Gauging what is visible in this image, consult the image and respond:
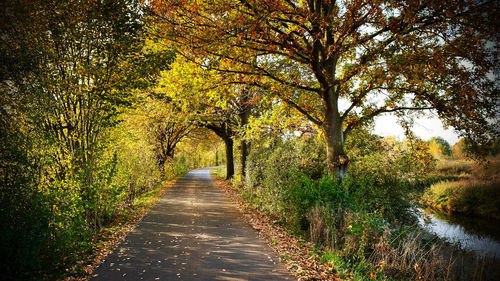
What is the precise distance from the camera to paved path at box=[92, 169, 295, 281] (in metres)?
5.25

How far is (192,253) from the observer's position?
635 cm

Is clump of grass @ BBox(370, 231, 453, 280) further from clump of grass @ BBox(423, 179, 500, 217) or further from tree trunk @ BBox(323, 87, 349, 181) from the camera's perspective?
clump of grass @ BBox(423, 179, 500, 217)

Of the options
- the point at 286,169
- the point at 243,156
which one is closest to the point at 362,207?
the point at 286,169

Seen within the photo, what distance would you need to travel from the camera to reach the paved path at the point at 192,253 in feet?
17.2

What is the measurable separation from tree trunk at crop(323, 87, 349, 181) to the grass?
6075mm

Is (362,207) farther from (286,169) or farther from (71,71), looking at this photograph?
(71,71)

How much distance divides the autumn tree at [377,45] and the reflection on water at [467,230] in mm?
4348

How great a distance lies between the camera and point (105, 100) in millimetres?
7965

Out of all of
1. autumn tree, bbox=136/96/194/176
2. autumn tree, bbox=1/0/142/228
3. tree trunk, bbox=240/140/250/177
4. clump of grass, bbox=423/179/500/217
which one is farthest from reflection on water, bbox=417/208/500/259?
autumn tree, bbox=136/96/194/176

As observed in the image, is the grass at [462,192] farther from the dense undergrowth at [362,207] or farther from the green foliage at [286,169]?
the green foliage at [286,169]

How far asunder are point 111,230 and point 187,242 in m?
2.74

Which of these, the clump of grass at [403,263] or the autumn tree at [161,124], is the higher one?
the autumn tree at [161,124]

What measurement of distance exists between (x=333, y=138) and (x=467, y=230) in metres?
8.08

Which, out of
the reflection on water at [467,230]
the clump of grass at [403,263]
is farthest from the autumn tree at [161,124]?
the reflection on water at [467,230]
